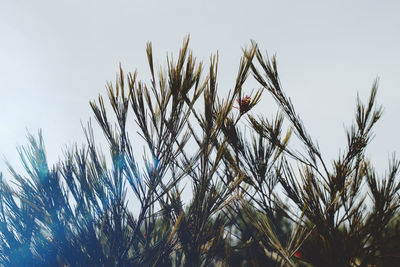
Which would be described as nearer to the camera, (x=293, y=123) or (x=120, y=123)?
(x=120, y=123)

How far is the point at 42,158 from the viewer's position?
1926 millimetres

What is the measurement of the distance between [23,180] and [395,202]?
2.03 metres

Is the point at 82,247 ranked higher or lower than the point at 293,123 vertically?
lower

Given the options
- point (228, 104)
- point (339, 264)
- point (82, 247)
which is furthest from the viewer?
point (82, 247)

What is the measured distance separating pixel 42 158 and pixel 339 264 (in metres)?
1.67

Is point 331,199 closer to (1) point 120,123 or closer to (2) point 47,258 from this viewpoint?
(1) point 120,123

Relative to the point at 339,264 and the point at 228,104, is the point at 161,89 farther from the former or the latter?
the point at 339,264

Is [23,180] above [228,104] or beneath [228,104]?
beneath

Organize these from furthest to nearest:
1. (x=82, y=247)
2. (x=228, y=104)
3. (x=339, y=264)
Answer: (x=82, y=247) → (x=339, y=264) → (x=228, y=104)

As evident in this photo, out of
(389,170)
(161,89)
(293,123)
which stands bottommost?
(389,170)

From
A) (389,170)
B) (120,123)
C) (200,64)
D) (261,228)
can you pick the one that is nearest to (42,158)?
(120,123)

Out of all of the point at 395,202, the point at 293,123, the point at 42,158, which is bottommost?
the point at 395,202

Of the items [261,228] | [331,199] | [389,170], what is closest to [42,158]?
[261,228]

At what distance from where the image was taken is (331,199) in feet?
5.91
